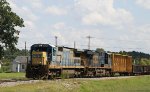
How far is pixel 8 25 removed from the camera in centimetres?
4897

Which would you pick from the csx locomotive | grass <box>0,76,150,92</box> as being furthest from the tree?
grass <box>0,76,150,92</box>

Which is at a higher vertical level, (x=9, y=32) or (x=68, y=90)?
(x=9, y=32)

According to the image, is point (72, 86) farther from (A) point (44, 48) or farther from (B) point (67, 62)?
(B) point (67, 62)

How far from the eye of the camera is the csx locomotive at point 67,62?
4353 cm

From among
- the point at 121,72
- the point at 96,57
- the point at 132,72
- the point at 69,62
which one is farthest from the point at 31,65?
the point at 132,72

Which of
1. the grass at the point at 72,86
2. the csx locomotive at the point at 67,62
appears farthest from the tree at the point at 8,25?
the grass at the point at 72,86

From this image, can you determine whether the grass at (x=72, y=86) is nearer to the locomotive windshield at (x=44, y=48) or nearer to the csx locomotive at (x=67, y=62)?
the csx locomotive at (x=67, y=62)

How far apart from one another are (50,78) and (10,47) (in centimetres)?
906

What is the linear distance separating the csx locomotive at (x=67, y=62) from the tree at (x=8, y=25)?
16.7 ft

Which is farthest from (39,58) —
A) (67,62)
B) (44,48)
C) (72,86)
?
(72,86)

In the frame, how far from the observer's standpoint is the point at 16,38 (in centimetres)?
4978

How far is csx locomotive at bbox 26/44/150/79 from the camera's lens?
4353cm

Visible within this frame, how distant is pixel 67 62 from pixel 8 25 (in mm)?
8733

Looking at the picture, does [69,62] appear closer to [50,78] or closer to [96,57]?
[50,78]
